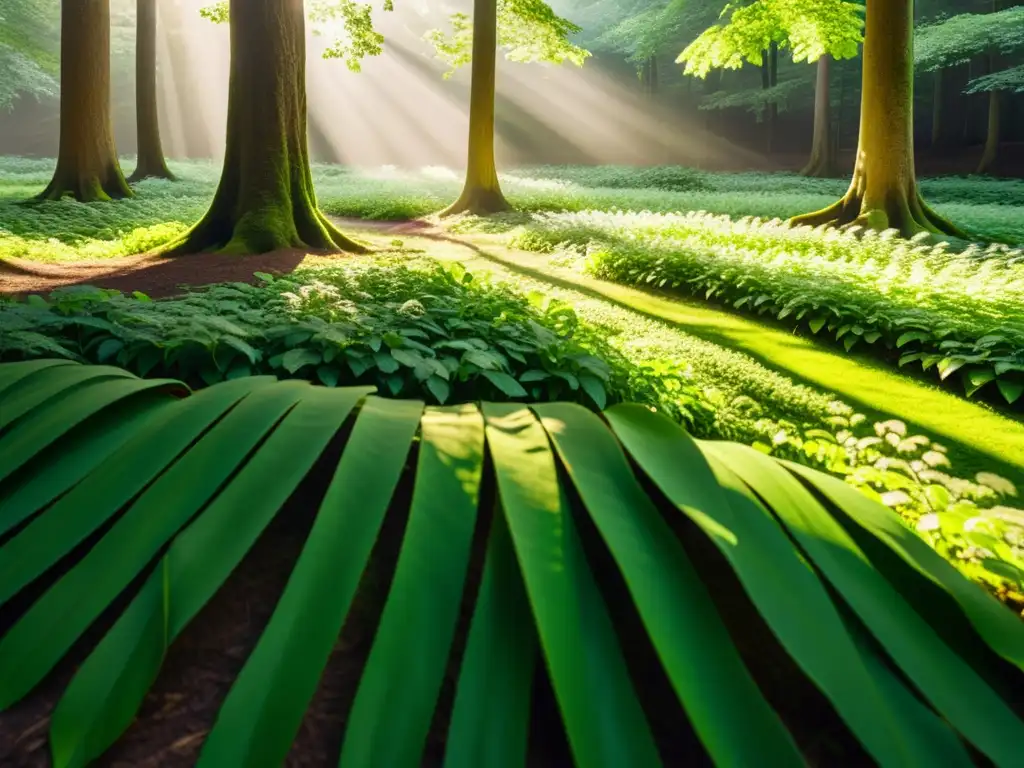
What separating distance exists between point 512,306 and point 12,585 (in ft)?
12.9

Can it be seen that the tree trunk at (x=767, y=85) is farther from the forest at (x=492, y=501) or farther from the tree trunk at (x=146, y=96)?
the forest at (x=492, y=501)

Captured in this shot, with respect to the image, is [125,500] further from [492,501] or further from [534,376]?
[534,376]

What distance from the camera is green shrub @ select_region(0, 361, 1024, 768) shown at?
0.67 metres

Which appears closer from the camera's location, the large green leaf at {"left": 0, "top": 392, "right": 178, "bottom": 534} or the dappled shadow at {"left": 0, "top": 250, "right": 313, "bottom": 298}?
the large green leaf at {"left": 0, "top": 392, "right": 178, "bottom": 534}

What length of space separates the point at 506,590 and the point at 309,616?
0.65 feet

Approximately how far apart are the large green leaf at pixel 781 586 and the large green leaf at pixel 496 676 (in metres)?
0.21

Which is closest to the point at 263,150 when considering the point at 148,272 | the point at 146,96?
the point at 148,272

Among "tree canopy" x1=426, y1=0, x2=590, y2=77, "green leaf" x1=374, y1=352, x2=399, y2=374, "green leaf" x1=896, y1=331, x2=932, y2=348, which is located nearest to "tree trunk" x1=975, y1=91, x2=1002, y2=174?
"tree canopy" x1=426, y1=0, x2=590, y2=77

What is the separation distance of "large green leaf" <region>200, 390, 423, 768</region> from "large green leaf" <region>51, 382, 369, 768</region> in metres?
0.08

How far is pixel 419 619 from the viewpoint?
738 millimetres

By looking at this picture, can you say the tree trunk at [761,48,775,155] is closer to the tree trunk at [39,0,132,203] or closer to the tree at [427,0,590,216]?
the tree at [427,0,590,216]

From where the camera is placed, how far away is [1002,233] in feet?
35.8

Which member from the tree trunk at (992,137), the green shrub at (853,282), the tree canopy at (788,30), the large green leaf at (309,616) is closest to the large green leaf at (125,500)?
the large green leaf at (309,616)

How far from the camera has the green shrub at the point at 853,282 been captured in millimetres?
4918
